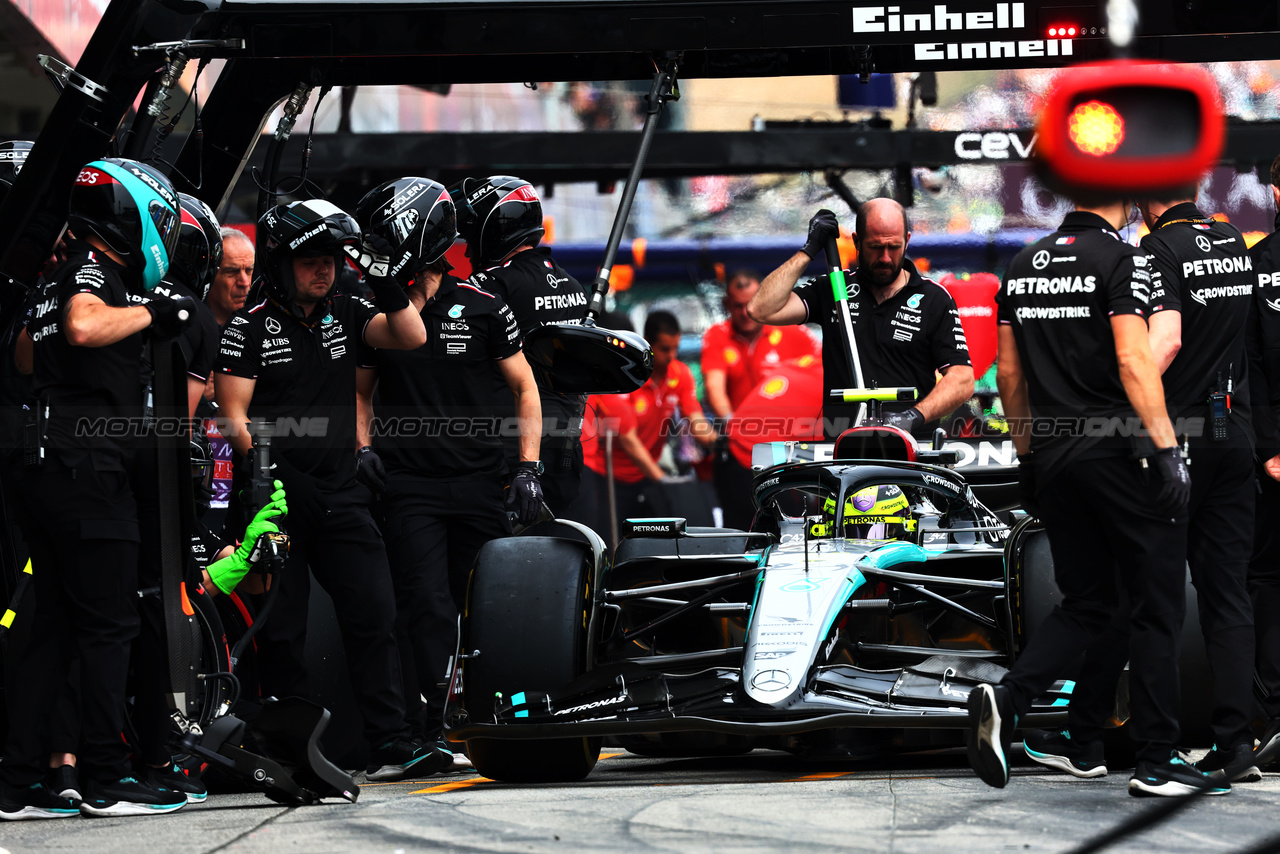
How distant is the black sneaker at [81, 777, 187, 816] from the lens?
479cm

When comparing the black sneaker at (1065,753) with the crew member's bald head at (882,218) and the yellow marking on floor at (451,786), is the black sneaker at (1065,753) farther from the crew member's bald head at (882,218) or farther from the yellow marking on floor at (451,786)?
the crew member's bald head at (882,218)

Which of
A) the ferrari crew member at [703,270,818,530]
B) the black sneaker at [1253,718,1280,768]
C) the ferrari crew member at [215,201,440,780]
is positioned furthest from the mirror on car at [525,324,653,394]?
the ferrari crew member at [703,270,818,530]

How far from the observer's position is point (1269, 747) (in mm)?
4879

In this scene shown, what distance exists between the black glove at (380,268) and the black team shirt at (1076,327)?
222 centimetres

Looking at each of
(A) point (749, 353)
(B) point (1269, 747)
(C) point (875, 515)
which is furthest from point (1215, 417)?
(A) point (749, 353)

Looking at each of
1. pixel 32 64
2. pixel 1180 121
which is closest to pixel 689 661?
pixel 1180 121

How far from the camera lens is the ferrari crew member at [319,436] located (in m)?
5.80

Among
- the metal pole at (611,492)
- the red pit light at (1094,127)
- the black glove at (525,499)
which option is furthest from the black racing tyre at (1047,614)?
the metal pole at (611,492)

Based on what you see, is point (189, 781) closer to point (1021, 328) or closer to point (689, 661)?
point (689, 661)

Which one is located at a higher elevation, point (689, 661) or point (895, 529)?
point (895, 529)

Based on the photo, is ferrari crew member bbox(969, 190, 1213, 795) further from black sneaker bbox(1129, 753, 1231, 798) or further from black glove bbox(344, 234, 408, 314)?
black glove bbox(344, 234, 408, 314)

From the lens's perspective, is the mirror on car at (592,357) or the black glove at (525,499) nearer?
the mirror on car at (592,357)

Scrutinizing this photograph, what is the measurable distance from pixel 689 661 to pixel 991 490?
203 centimetres

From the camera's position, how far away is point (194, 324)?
17.7 feet
